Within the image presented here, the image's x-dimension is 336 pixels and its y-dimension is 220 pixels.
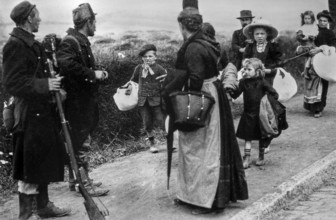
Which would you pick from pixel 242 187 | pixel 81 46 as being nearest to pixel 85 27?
pixel 81 46

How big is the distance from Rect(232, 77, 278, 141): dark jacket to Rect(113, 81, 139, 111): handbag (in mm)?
1561

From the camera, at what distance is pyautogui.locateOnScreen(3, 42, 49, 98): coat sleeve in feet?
16.0

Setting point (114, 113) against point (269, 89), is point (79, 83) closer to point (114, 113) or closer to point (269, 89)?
point (269, 89)

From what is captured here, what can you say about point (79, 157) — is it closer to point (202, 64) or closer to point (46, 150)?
point (46, 150)

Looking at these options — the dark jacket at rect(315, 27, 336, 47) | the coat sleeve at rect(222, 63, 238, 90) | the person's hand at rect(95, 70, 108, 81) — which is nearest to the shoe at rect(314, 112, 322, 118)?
the dark jacket at rect(315, 27, 336, 47)

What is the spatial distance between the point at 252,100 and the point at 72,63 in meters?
2.37

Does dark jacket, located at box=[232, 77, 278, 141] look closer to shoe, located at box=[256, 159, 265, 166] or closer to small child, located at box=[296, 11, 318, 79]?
shoe, located at box=[256, 159, 265, 166]

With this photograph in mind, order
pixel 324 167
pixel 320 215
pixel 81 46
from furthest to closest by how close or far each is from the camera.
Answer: pixel 324 167 → pixel 81 46 → pixel 320 215

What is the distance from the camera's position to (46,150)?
201 inches

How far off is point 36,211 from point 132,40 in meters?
5.23

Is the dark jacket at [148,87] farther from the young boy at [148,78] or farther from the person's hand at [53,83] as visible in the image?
the person's hand at [53,83]

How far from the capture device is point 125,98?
7.81 m

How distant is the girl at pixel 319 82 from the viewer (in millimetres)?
10117

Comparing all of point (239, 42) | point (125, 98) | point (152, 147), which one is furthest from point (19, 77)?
point (239, 42)
